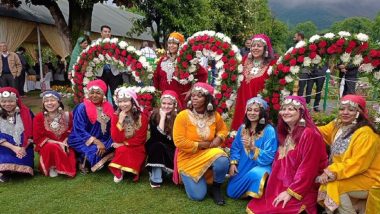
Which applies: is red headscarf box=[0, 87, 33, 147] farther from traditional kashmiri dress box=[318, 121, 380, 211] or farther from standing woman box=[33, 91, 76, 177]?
traditional kashmiri dress box=[318, 121, 380, 211]

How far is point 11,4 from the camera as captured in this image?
11.8m

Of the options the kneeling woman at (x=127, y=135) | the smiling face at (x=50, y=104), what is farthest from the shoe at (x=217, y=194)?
the smiling face at (x=50, y=104)

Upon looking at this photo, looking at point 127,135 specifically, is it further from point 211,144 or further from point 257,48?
point 257,48

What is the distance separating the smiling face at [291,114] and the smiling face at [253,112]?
1.38 feet

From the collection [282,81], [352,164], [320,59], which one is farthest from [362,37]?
[352,164]

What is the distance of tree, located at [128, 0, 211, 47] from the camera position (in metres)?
15.4

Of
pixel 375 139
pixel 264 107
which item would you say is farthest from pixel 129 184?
pixel 375 139

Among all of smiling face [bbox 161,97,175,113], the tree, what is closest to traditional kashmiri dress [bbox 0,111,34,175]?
smiling face [bbox 161,97,175,113]

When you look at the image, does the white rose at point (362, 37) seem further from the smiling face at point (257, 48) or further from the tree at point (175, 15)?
the tree at point (175, 15)

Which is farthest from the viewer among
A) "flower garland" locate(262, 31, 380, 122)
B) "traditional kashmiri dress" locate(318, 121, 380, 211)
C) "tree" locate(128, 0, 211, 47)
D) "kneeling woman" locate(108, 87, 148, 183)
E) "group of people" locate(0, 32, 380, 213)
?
"tree" locate(128, 0, 211, 47)

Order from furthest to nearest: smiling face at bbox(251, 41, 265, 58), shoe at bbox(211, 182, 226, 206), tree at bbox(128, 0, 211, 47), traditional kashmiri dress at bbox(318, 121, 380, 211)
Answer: tree at bbox(128, 0, 211, 47)
smiling face at bbox(251, 41, 265, 58)
shoe at bbox(211, 182, 226, 206)
traditional kashmiri dress at bbox(318, 121, 380, 211)

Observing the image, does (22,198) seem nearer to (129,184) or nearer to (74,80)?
(129,184)

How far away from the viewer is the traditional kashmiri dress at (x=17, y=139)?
487 cm

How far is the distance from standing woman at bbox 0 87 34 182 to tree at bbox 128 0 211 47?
10.7 metres
